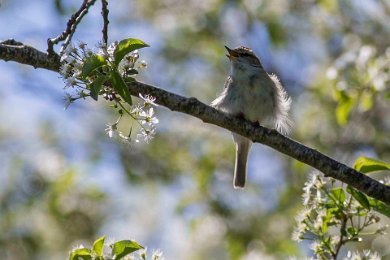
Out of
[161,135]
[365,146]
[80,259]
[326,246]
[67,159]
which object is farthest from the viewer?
[161,135]

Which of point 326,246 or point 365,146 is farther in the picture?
point 365,146

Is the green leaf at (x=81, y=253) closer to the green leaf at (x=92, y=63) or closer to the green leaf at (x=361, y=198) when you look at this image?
the green leaf at (x=92, y=63)

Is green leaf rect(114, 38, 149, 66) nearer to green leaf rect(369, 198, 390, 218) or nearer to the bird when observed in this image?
green leaf rect(369, 198, 390, 218)

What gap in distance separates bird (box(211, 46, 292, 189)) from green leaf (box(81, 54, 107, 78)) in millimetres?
2585

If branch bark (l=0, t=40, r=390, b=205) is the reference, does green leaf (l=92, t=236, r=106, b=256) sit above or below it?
below

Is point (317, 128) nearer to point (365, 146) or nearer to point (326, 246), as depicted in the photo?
point (365, 146)

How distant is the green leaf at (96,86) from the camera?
3.01 metres

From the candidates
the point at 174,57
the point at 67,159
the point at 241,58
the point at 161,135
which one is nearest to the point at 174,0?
the point at 174,57

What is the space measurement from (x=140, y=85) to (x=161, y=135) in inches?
283

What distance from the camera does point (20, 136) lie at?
971 cm

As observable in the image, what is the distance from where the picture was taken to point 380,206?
140 inches

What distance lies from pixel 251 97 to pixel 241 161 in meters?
0.81

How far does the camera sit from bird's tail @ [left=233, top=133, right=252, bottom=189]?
20.7ft

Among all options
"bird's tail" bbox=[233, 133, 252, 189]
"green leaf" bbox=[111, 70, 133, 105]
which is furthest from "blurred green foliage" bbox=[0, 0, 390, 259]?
"green leaf" bbox=[111, 70, 133, 105]
